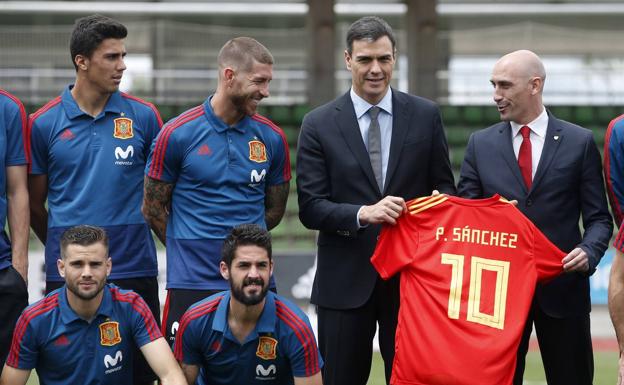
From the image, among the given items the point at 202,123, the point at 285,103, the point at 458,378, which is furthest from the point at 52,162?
the point at 285,103

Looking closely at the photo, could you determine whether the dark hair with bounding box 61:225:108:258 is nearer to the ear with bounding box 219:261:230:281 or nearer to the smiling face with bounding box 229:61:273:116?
the ear with bounding box 219:261:230:281

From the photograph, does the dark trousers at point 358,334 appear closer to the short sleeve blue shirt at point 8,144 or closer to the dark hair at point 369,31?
the dark hair at point 369,31

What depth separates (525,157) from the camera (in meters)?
4.55

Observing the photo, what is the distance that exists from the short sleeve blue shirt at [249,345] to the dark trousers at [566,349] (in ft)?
3.08

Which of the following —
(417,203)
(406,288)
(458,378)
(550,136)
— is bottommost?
Answer: (458,378)

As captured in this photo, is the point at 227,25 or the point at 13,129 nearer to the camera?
the point at 13,129

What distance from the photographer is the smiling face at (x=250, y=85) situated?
462cm

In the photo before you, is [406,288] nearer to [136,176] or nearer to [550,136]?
[550,136]

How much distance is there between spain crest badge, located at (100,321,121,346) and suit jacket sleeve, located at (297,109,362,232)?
92cm

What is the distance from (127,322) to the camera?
4648mm

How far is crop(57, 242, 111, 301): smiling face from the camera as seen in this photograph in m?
4.48

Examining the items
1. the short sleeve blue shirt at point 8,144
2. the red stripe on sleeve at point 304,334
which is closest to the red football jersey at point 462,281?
the red stripe on sleeve at point 304,334

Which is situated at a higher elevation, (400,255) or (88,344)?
(400,255)

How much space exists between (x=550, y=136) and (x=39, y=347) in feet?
7.53
